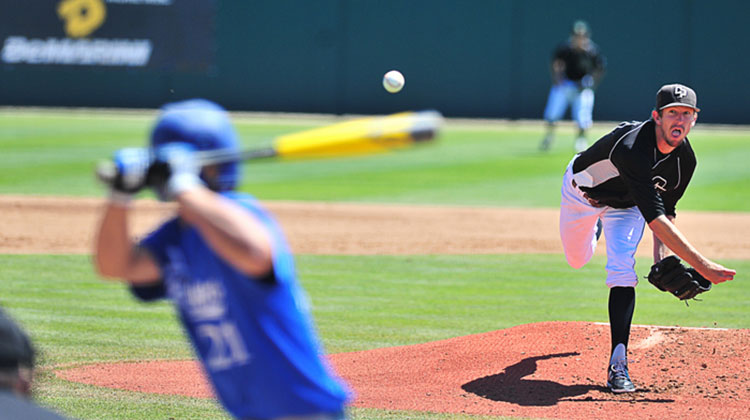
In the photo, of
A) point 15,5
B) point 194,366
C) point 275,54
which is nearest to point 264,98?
point 275,54

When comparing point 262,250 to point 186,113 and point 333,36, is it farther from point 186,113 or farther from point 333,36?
point 333,36

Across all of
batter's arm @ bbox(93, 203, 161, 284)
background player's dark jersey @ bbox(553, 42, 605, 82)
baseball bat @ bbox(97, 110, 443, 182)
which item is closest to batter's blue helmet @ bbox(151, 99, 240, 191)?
baseball bat @ bbox(97, 110, 443, 182)

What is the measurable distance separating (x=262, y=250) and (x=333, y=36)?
24.1 metres

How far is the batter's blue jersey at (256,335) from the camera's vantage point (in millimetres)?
2576

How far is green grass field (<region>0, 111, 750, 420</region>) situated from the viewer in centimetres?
654

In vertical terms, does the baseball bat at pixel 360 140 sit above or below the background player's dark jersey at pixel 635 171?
above

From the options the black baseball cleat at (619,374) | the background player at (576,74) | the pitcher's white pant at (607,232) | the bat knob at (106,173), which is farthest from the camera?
the background player at (576,74)

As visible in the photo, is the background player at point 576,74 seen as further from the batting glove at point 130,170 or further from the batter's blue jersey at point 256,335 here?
the batting glove at point 130,170

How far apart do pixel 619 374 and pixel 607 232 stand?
866 mm

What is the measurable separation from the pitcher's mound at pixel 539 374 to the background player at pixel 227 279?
279 centimetres

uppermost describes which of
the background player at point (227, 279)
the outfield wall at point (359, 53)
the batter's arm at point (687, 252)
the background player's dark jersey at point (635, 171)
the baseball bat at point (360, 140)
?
the baseball bat at point (360, 140)

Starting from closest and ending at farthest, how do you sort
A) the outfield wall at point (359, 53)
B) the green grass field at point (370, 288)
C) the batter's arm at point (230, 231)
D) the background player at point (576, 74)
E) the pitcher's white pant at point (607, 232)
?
the batter's arm at point (230, 231) → the pitcher's white pant at point (607, 232) → the green grass field at point (370, 288) → the background player at point (576, 74) → the outfield wall at point (359, 53)

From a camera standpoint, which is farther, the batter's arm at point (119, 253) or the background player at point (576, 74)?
the background player at point (576, 74)

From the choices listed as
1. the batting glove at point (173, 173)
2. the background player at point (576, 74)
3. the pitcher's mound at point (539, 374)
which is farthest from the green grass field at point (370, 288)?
the batting glove at point (173, 173)
